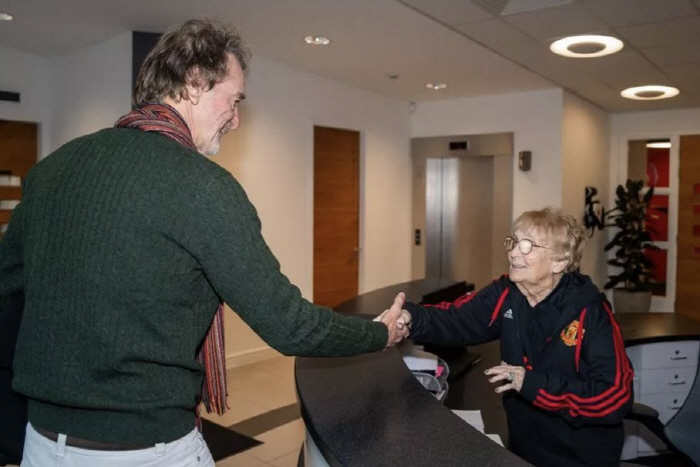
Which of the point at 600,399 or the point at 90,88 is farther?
the point at 90,88

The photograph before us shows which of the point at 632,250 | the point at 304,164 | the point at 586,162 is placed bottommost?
the point at 632,250

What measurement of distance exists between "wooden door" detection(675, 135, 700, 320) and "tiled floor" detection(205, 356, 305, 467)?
5670 mm

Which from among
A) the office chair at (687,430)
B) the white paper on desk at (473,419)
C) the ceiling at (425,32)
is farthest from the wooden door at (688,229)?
the white paper on desk at (473,419)

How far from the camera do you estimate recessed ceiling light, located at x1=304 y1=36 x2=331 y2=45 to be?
4.84 metres

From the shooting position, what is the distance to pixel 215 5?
4.11 meters

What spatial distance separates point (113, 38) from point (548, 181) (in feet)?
15.6

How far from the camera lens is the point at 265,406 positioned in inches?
177

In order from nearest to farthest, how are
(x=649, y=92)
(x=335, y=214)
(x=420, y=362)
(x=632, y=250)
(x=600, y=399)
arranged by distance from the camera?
(x=600, y=399)
(x=420, y=362)
(x=335, y=214)
(x=649, y=92)
(x=632, y=250)

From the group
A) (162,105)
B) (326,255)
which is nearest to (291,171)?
(326,255)

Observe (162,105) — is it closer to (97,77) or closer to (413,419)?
(413,419)

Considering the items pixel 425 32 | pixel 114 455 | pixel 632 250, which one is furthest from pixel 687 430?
pixel 632 250

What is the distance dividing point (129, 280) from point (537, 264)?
4.11 feet

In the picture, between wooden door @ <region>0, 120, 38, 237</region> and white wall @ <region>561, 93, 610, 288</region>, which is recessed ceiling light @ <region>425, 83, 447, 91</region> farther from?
wooden door @ <region>0, 120, 38, 237</region>

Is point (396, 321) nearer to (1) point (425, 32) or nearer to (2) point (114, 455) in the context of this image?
(2) point (114, 455)
